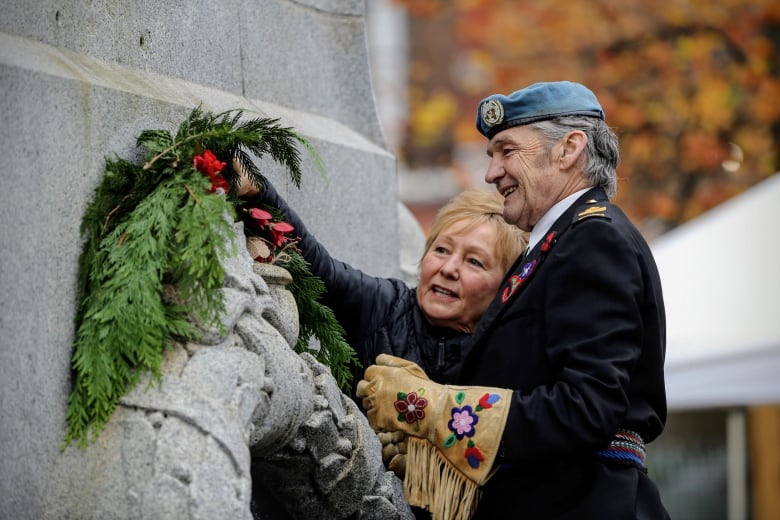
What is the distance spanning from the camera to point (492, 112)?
375cm

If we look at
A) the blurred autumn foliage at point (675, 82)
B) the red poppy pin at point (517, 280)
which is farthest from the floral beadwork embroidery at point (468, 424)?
the blurred autumn foliage at point (675, 82)

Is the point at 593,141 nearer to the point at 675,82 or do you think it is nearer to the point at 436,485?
the point at 436,485

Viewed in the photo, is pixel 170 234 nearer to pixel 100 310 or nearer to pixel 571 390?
pixel 100 310

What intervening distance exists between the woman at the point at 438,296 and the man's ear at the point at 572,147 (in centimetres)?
50

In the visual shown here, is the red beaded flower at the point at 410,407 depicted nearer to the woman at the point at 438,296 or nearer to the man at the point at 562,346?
the man at the point at 562,346

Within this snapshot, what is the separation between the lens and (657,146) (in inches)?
497

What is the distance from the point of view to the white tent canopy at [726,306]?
7492 mm

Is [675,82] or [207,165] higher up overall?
[207,165]

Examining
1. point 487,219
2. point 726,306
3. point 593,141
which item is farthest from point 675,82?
point 593,141

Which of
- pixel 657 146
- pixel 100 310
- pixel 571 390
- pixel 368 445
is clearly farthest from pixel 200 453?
pixel 657 146

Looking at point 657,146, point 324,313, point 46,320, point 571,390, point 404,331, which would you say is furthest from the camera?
point 657,146

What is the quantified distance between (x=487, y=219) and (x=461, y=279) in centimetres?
24

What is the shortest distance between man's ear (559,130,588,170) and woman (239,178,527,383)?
0.50 meters

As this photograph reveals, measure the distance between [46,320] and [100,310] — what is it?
125mm
